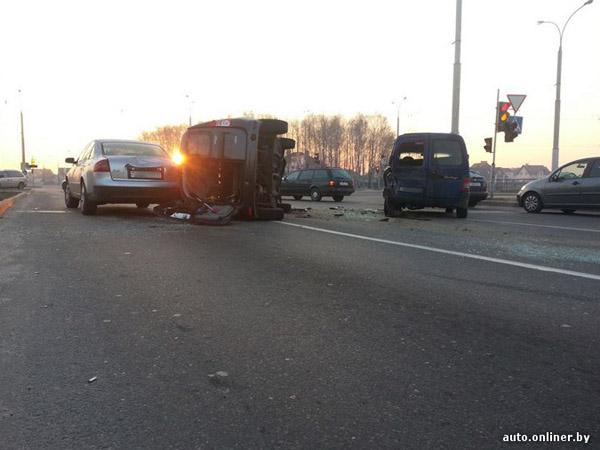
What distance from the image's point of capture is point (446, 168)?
11.9m

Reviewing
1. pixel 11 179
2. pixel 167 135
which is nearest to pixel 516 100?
pixel 11 179

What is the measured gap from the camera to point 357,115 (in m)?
81.5

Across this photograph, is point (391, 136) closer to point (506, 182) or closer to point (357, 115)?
point (357, 115)

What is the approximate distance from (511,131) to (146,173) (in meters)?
14.7

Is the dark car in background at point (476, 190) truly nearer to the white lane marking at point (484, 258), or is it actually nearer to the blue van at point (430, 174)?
the blue van at point (430, 174)

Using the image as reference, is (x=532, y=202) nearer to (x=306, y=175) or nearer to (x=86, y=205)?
(x=306, y=175)

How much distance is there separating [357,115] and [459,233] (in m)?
75.8

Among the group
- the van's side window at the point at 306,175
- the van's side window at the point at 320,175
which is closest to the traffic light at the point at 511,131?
the van's side window at the point at 320,175

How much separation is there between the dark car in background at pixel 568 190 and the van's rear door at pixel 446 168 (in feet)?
13.6

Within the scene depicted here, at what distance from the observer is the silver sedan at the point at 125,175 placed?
9.74 m

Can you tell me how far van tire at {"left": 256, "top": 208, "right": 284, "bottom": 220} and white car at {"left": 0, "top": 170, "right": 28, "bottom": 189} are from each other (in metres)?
33.3

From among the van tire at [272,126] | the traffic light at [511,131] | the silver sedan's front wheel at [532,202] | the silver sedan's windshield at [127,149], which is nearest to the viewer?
the van tire at [272,126]

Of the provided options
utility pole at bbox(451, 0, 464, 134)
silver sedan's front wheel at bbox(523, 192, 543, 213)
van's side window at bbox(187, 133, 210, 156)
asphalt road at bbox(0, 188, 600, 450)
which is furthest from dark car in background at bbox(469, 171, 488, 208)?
asphalt road at bbox(0, 188, 600, 450)

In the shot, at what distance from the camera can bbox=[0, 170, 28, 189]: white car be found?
36.0 m
